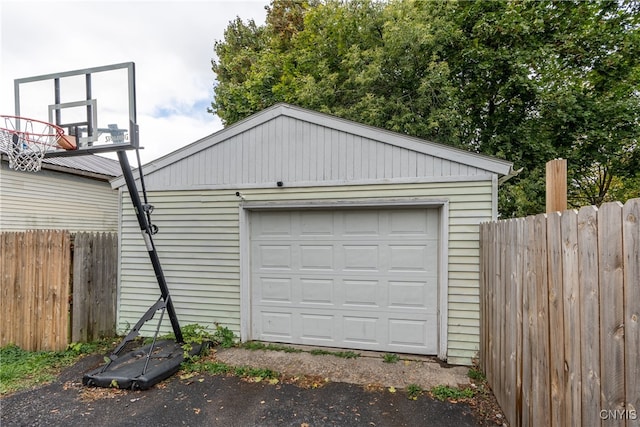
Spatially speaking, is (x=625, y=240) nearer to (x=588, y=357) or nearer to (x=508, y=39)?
(x=588, y=357)

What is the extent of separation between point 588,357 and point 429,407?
6.82ft

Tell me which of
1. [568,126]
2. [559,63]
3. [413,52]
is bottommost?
[568,126]

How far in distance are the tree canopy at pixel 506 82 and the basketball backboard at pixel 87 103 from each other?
267 inches

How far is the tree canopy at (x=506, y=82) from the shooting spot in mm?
8219

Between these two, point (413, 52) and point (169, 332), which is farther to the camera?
point (413, 52)

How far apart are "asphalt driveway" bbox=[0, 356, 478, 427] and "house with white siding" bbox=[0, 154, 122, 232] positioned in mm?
5305

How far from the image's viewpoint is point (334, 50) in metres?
11.2

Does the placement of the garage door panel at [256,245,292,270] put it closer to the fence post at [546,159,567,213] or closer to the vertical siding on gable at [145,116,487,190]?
the vertical siding on gable at [145,116,487,190]

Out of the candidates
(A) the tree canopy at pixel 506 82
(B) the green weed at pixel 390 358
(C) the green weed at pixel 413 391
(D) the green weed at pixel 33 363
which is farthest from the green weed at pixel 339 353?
(A) the tree canopy at pixel 506 82

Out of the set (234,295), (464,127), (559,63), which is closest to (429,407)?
(234,295)

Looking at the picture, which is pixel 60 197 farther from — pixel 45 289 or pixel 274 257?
pixel 274 257

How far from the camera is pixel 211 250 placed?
Result: 496cm

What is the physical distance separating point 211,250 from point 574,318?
448 cm

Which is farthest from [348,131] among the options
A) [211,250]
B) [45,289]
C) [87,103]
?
[45,289]
